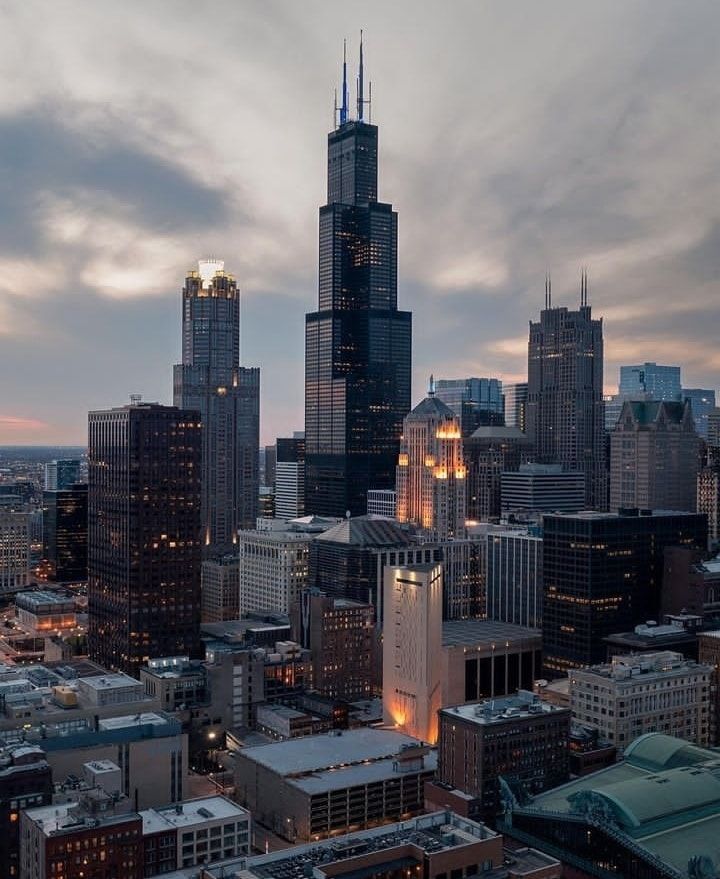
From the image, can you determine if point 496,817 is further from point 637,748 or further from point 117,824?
point 117,824

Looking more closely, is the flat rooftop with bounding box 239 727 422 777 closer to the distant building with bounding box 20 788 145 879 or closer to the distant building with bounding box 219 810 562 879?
the distant building with bounding box 20 788 145 879

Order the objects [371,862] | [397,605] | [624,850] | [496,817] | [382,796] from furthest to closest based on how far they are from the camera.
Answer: [397,605]
[382,796]
[496,817]
[624,850]
[371,862]

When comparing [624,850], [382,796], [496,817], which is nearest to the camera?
[624,850]

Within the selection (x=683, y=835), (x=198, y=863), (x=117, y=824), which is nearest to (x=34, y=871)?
(x=117, y=824)

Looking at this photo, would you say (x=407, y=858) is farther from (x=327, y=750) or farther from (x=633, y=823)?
(x=327, y=750)

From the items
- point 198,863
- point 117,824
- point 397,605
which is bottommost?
point 198,863

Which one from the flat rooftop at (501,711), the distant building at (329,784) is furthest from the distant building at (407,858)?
the distant building at (329,784)

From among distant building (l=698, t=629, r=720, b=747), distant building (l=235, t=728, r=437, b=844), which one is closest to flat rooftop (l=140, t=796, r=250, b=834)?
distant building (l=235, t=728, r=437, b=844)
